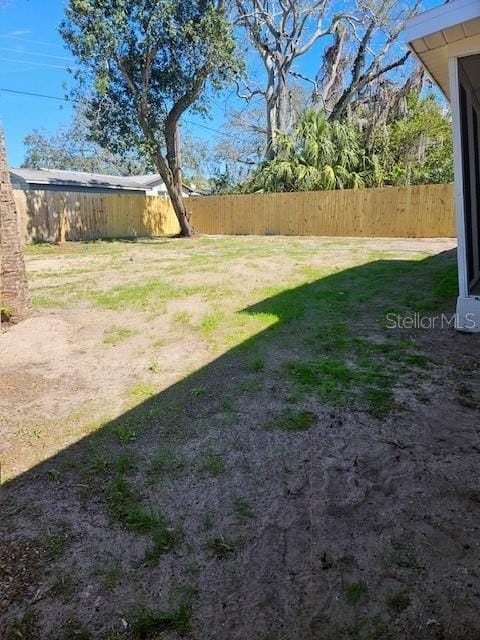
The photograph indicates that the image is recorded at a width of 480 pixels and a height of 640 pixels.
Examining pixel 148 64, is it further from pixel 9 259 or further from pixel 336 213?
pixel 9 259

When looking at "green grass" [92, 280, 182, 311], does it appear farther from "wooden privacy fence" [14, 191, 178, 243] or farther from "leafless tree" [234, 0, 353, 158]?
"leafless tree" [234, 0, 353, 158]

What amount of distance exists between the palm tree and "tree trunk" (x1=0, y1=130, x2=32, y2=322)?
12.5m

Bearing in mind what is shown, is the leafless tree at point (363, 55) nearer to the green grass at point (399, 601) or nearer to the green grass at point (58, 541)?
the green grass at point (399, 601)

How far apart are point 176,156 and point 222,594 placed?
573 inches

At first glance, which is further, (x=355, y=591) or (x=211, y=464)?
(x=211, y=464)

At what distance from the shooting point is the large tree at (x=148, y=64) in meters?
11.5

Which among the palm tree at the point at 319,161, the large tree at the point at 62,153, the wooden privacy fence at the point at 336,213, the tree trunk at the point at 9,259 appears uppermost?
the large tree at the point at 62,153

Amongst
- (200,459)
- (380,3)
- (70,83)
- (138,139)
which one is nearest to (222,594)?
(200,459)

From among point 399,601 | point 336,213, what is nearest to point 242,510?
point 399,601

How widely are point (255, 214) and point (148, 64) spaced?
610cm

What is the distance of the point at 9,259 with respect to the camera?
467cm

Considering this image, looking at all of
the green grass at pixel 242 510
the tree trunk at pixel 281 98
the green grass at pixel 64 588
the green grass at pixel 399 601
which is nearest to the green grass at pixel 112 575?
the green grass at pixel 64 588

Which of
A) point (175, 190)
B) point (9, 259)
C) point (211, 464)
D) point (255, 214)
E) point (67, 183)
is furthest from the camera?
point (67, 183)

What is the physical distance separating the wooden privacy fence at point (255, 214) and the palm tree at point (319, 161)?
3.02 feet
